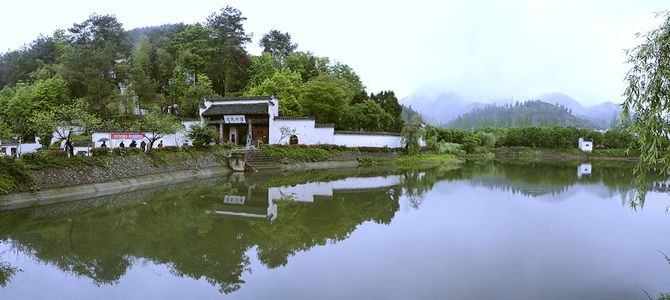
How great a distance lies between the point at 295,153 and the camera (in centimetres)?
2312

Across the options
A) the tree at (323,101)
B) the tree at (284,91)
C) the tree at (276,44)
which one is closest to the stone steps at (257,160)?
the tree at (284,91)

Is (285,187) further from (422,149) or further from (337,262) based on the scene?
(422,149)

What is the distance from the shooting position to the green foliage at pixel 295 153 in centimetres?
2206

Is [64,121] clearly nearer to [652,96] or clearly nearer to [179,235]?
[179,235]

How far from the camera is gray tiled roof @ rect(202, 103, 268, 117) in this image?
2477 centimetres

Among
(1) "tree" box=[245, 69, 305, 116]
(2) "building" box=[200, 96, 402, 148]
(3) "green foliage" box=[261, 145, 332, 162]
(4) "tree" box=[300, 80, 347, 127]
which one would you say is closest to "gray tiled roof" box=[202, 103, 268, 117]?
(2) "building" box=[200, 96, 402, 148]

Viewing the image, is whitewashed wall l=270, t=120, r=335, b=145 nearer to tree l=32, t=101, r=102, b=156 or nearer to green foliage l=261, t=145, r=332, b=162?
green foliage l=261, t=145, r=332, b=162

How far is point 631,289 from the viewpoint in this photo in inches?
192

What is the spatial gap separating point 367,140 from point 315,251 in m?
22.8

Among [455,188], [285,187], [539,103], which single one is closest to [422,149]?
[455,188]

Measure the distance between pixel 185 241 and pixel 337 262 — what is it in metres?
3.14

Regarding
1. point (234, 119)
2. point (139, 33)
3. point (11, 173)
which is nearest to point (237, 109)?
point (234, 119)

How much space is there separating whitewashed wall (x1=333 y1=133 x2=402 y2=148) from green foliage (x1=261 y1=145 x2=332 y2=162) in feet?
7.78

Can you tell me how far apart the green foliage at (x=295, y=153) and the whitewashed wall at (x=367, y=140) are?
2372 mm
